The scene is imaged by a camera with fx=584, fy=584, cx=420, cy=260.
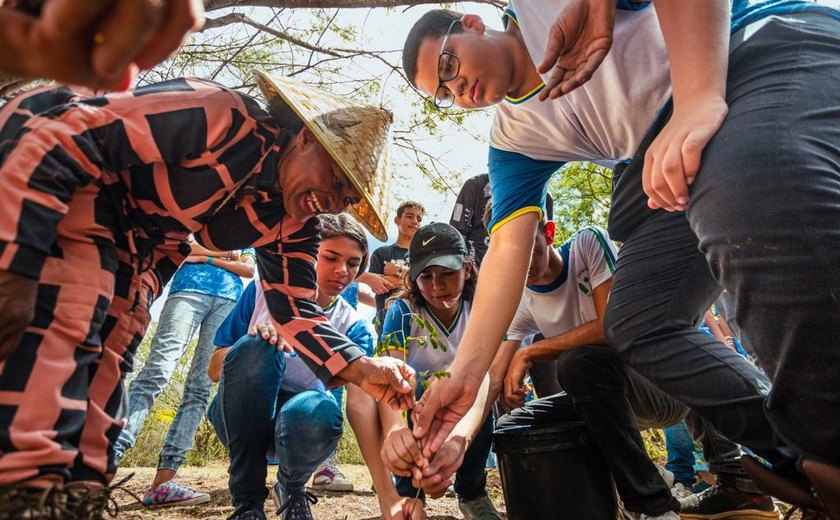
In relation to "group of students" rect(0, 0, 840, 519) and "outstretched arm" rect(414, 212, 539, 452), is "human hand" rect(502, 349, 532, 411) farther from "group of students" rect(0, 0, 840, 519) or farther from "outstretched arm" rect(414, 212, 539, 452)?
"outstretched arm" rect(414, 212, 539, 452)

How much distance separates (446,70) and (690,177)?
1.12 m

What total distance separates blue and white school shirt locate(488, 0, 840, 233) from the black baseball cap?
3.68ft

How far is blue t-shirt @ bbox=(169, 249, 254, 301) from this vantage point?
3.90m

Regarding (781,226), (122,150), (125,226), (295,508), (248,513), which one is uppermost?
(122,150)

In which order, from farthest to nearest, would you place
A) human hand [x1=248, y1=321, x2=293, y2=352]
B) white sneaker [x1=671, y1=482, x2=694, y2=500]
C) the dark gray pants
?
Result: white sneaker [x1=671, y1=482, x2=694, y2=500], human hand [x1=248, y1=321, x2=293, y2=352], the dark gray pants

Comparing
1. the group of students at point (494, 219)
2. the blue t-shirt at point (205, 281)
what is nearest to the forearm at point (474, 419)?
the group of students at point (494, 219)

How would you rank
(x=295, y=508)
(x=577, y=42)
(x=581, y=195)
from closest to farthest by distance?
(x=577, y=42)
(x=295, y=508)
(x=581, y=195)

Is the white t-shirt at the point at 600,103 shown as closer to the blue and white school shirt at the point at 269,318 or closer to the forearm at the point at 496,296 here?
the forearm at the point at 496,296

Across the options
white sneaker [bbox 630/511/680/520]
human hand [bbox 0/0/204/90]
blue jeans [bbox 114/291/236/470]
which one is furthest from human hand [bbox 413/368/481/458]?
blue jeans [bbox 114/291/236/470]

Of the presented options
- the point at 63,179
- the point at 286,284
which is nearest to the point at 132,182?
the point at 63,179

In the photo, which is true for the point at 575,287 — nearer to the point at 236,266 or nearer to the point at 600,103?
the point at 600,103

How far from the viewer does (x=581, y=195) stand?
8.44 m

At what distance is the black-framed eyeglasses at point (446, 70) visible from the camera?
6.84ft

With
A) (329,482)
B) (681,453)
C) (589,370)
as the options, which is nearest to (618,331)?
(589,370)
